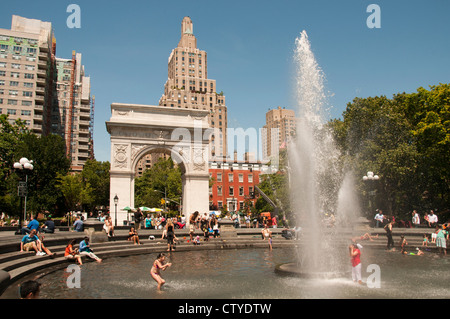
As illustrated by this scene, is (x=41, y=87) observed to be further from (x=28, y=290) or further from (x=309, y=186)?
(x=28, y=290)

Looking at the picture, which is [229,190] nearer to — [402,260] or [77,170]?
[77,170]

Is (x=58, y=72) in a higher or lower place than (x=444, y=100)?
higher

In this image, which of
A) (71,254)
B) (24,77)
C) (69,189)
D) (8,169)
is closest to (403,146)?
(71,254)

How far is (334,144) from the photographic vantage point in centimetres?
3653

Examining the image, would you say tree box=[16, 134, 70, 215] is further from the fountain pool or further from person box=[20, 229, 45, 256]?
the fountain pool

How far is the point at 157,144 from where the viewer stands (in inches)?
1296

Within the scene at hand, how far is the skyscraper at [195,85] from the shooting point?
96.7 metres

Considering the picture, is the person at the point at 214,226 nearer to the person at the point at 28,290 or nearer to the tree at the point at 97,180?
the person at the point at 28,290

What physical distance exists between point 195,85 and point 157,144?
7387 cm

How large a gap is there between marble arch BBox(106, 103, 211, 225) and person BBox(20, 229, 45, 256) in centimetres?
1835

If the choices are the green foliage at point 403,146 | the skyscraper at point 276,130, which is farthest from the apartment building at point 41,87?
the green foliage at point 403,146
